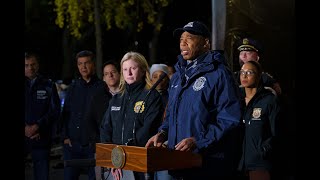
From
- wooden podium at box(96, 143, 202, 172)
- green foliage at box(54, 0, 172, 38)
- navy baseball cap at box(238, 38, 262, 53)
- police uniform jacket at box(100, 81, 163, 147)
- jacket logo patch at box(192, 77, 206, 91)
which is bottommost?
wooden podium at box(96, 143, 202, 172)

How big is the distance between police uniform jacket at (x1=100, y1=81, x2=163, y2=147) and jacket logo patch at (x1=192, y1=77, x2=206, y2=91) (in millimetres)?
1065

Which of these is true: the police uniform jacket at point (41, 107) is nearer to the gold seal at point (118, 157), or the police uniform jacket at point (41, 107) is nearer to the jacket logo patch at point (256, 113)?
the jacket logo patch at point (256, 113)

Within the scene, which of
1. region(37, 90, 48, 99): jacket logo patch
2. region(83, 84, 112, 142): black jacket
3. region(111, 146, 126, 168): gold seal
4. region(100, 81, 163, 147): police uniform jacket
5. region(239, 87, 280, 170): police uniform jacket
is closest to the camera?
region(111, 146, 126, 168): gold seal

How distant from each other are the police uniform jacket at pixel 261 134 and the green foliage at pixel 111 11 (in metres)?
16.0

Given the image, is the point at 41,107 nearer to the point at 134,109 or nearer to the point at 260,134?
the point at 134,109

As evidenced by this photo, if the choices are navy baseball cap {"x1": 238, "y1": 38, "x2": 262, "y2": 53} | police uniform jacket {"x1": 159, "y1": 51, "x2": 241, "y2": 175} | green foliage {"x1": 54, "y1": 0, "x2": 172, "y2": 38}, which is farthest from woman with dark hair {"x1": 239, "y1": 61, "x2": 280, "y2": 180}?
green foliage {"x1": 54, "y1": 0, "x2": 172, "y2": 38}

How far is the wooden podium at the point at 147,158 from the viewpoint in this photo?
3.52 metres

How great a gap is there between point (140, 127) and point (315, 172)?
183 centimetres

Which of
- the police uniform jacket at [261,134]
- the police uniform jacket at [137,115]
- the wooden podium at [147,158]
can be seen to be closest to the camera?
the wooden podium at [147,158]

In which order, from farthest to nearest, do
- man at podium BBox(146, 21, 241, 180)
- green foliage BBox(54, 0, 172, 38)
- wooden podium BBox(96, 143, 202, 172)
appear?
green foliage BBox(54, 0, 172, 38) < man at podium BBox(146, 21, 241, 180) < wooden podium BBox(96, 143, 202, 172)

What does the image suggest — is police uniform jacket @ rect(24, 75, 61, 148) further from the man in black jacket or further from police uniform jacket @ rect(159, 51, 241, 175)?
police uniform jacket @ rect(159, 51, 241, 175)

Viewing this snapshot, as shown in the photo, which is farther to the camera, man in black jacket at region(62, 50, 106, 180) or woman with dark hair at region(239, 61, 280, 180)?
man in black jacket at region(62, 50, 106, 180)

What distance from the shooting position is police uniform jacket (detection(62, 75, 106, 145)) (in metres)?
7.02

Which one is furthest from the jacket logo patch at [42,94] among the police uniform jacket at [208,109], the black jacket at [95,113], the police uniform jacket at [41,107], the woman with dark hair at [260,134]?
the police uniform jacket at [208,109]
